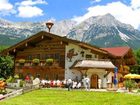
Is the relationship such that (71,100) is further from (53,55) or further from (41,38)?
(41,38)

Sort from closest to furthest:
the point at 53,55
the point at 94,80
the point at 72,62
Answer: the point at 72,62, the point at 94,80, the point at 53,55

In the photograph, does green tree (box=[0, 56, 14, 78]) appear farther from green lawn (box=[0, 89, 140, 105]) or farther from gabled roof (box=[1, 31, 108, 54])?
green lawn (box=[0, 89, 140, 105])

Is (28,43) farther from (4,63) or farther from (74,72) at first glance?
(4,63)

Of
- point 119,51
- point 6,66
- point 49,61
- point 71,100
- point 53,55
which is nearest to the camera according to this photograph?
point 71,100

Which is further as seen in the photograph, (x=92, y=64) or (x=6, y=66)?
(x=6, y=66)

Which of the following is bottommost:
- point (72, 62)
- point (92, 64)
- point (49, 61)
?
point (92, 64)

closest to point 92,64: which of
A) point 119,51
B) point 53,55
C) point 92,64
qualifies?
point 92,64

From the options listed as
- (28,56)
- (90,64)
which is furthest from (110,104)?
(28,56)

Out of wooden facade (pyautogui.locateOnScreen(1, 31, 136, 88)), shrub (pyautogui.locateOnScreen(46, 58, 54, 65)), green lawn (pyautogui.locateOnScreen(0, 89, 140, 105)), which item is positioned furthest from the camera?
shrub (pyautogui.locateOnScreen(46, 58, 54, 65))

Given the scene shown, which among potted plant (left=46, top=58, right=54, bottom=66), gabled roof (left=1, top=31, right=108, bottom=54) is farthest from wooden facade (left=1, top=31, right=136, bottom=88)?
potted plant (left=46, top=58, right=54, bottom=66)

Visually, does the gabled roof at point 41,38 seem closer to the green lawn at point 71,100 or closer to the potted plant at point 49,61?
the potted plant at point 49,61

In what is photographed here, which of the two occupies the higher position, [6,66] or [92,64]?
[6,66]

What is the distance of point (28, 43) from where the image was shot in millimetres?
52688

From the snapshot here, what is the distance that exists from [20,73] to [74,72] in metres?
8.74
